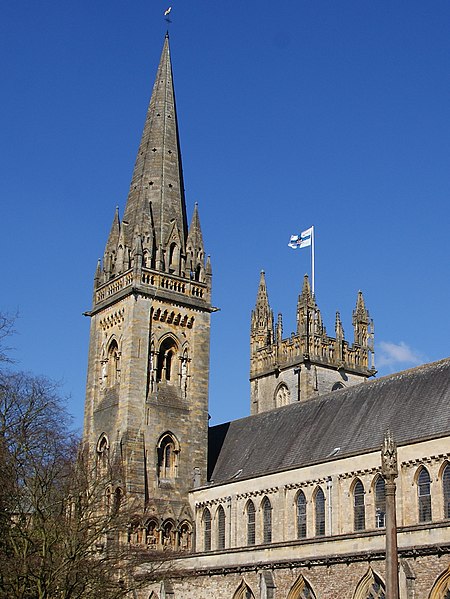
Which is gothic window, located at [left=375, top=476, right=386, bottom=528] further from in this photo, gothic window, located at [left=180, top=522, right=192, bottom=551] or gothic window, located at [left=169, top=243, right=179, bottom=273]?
gothic window, located at [left=169, top=243, right=179, bottom=273]

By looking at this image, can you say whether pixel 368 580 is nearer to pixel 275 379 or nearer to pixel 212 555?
pixel 212 555

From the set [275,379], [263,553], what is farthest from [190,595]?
[275,379]

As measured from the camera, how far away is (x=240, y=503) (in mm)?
49219

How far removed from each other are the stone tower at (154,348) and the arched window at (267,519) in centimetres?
611

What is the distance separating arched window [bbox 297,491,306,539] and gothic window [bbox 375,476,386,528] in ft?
15.9

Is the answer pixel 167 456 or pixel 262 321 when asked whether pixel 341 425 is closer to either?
pixel 167 456

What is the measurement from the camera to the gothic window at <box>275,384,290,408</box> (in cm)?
6712

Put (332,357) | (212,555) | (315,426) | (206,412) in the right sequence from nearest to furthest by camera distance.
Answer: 1. (212,555)
2. (315,426)
3. (206,412)
4. (332,357)

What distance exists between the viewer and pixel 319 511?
44156mm

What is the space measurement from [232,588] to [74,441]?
1177 cm

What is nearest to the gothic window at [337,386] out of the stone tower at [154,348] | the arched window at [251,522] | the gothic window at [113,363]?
the stone tower at [154,348]

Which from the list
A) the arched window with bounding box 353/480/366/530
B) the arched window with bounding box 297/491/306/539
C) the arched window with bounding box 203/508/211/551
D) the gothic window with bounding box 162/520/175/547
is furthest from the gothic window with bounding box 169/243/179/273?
the arched window with bounding box 353/480/366/530

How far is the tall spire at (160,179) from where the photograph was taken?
5622 centimetres

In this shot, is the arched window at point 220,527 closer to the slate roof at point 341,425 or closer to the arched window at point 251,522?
the slate roof at point 341,425
